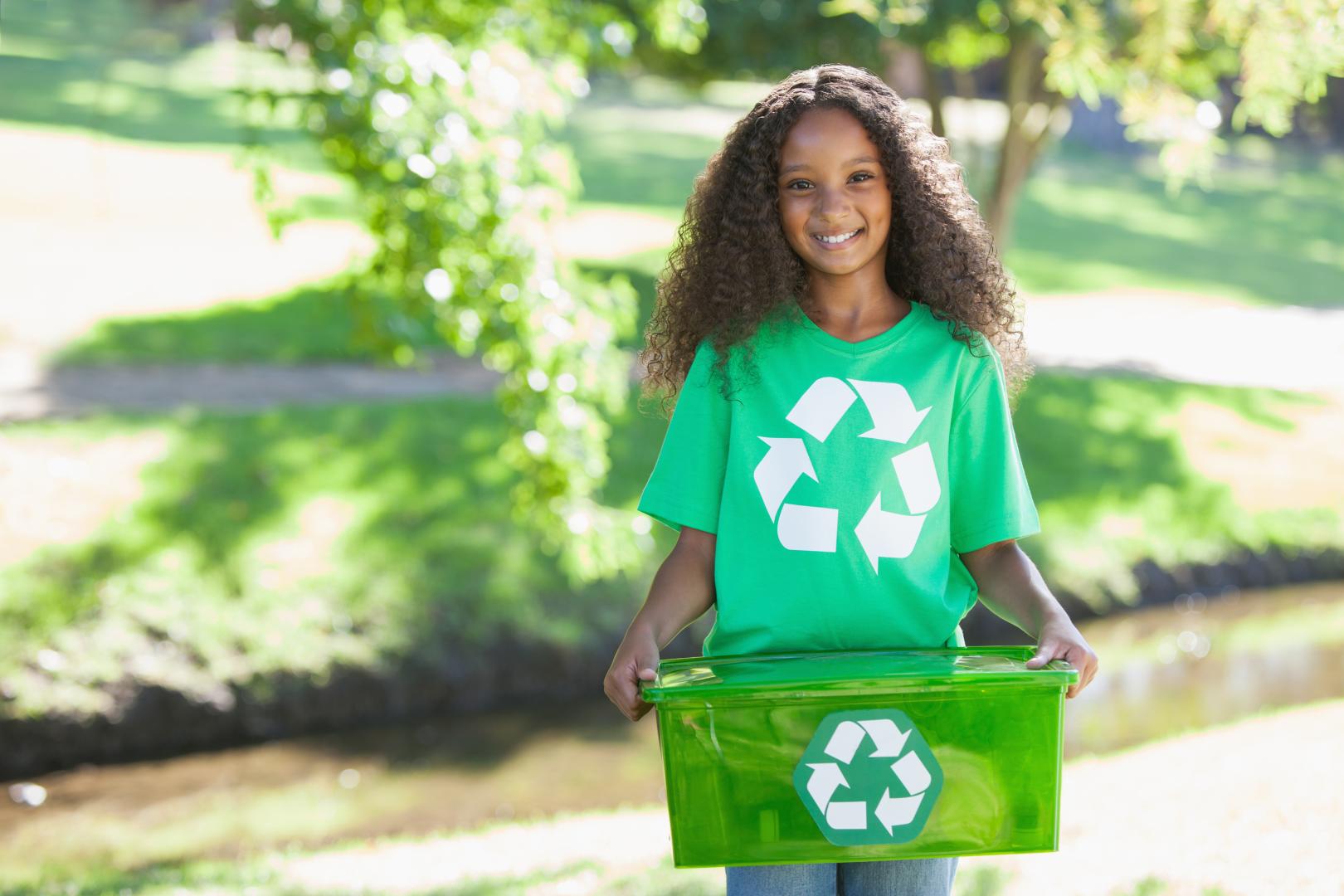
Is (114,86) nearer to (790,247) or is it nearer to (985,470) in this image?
(790,247)

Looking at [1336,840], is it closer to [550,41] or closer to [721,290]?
[721,290]

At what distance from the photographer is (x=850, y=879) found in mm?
2061

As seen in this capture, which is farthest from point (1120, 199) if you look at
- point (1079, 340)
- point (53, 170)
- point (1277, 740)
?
point (1277, 740)

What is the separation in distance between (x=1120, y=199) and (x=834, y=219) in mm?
22435

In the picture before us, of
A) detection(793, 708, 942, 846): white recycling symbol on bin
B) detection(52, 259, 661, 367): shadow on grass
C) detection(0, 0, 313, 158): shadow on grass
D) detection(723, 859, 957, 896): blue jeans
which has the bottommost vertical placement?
detection(52, 259, 661, 367): shadow on grass

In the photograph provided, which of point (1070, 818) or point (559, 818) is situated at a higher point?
point (1070, 818)

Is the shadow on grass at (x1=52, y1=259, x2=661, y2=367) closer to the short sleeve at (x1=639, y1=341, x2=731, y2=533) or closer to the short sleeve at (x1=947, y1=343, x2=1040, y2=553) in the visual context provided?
the short sleeve at (x1=639, y1=341, x2=731, y2=533)

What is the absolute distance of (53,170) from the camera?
1666 centimetres

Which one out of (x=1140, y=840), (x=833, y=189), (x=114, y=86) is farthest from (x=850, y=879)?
(x=114, y=86)

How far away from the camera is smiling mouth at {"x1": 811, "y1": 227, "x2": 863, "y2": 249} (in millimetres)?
2107

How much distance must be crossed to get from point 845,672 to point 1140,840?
2.62 metres

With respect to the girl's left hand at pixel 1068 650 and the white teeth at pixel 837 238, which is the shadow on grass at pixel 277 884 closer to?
the girl's left hand at pixel 1068 650

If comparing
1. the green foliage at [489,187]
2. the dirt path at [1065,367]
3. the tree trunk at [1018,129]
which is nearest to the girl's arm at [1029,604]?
the green foliage at [489,187]

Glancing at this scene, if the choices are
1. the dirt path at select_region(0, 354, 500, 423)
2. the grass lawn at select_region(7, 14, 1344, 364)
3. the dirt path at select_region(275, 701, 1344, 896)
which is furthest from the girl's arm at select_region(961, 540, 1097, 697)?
the grass lawn at select_region(7, 14, 1344, 364)
